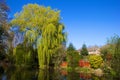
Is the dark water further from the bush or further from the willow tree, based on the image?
the bush

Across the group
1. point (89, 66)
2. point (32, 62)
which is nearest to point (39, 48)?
point (32, 62)

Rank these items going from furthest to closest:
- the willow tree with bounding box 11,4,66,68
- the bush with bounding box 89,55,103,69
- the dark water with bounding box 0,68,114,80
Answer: the bush with bounding box 89,55,103,69
the willow tree with bounding box 11,4,66,68
the dark water with bounding box 0,68,114,80

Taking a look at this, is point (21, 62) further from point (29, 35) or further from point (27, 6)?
point (27, 6)

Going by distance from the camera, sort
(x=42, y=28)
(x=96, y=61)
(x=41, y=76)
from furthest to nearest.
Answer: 1. (x=96, y=61)
2. (x=42, y=28)
3. (x=41, y=76)

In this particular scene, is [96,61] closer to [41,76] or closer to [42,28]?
[42,28]

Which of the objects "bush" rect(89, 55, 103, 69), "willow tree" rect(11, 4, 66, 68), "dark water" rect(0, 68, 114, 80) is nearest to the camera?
"dark water" rect(0, 68, 114, 80)

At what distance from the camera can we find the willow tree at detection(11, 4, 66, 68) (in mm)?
36781

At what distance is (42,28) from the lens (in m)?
37.2

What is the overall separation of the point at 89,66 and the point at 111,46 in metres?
11.8

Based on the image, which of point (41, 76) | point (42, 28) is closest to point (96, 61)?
point (42, 28)

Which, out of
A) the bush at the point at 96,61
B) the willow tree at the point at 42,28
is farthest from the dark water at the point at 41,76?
the bush at the point at 96,61

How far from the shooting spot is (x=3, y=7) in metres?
28.7

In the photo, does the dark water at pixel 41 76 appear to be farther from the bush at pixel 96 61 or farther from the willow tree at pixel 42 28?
the bush at pixel 96 61

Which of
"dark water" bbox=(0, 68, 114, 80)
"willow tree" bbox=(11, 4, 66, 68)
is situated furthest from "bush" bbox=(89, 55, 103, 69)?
"dark water" bbox=(0, 68, 114, 80)
